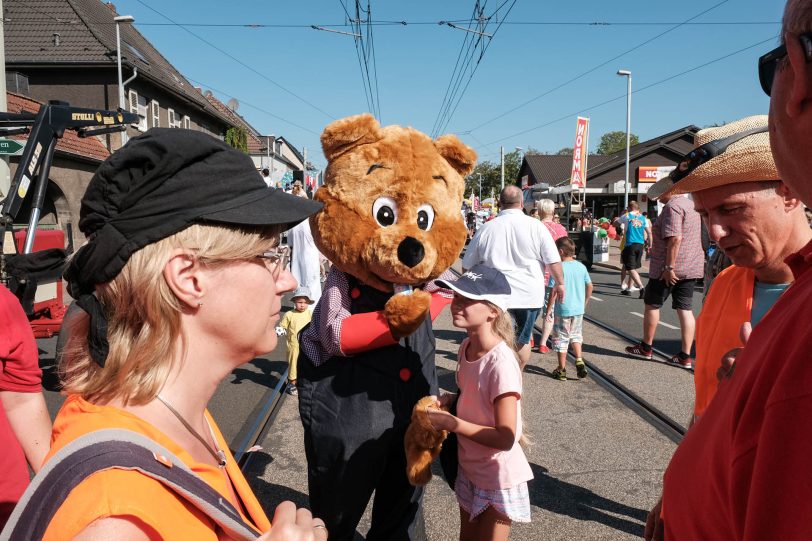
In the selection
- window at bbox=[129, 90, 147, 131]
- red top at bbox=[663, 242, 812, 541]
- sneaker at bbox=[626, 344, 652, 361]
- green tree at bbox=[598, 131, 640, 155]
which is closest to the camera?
red top at bbox=[663, 242, 812, 541]

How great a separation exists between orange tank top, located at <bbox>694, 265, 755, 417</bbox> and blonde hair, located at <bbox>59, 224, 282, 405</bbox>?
73.2 inches

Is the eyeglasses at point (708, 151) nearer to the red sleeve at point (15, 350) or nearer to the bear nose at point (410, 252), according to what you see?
the bear nose at point (410, 252)

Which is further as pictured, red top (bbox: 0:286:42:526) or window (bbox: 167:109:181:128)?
window (bbox: 167:109:181:128)

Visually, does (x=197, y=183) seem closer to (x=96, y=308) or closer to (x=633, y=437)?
(x=96, y=308)

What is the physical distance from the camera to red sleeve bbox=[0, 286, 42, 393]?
1.88 metres

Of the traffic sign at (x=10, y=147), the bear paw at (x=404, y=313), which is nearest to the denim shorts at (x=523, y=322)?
the bear paw at (x=404, y=313)

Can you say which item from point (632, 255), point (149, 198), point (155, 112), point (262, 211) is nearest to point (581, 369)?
point (262, 211)

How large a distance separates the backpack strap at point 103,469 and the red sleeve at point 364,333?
1.28 metres

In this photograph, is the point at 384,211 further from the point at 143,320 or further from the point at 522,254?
the point at 522,254

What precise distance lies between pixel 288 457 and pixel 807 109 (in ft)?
13.1

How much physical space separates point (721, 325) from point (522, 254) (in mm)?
3221

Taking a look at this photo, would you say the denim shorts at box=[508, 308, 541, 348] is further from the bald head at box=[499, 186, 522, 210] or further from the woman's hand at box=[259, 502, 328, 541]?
the woman's hand at box=[259, 502, 328, 541]

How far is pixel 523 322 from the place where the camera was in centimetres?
550

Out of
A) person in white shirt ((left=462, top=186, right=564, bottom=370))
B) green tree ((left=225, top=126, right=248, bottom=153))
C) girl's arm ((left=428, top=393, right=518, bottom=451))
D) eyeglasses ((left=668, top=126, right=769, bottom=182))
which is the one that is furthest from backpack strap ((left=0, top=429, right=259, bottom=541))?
green tree ((left=225, top=126, right=248, bottom=153))
